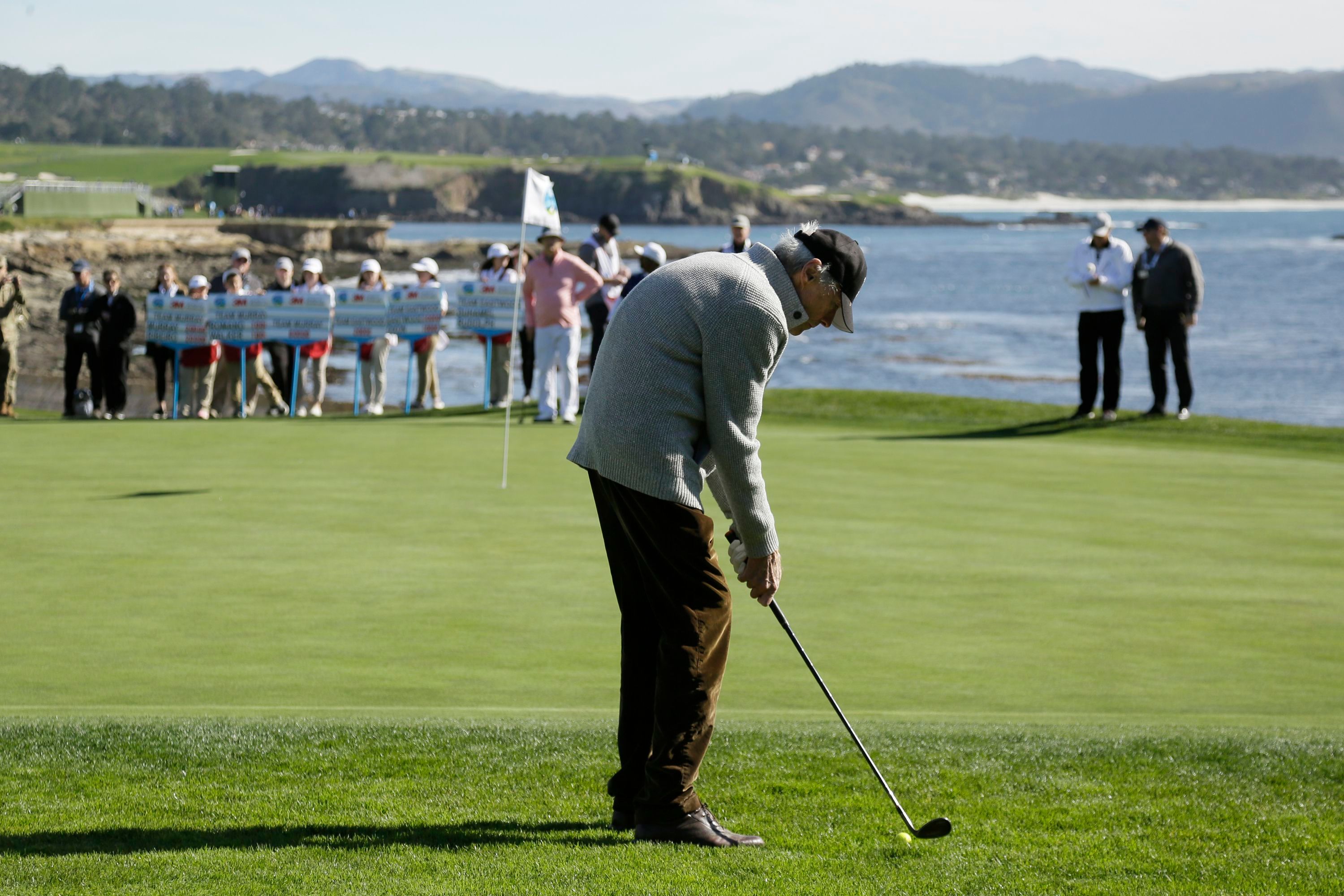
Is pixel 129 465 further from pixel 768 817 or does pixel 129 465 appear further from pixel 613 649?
pixel 768 817

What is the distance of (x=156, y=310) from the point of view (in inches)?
699

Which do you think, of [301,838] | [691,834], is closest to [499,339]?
[301,838]

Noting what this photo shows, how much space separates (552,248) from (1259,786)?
1179cm

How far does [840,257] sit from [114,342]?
15.7m

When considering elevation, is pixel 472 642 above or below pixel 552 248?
below

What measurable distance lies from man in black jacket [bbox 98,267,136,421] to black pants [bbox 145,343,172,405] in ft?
1.07

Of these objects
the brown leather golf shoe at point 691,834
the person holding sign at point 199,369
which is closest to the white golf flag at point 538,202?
the person holding sign at point 199,369

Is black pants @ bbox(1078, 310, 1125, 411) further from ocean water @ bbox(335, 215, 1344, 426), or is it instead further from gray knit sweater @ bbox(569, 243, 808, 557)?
ocean water @ bbox(335, 215, 1344, 426)

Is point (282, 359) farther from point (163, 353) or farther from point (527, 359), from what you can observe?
point (527, 359)

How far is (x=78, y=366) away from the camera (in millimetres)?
18547

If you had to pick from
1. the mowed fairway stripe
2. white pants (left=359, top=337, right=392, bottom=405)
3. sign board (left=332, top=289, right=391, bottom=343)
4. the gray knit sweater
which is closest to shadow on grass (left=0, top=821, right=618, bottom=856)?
the gray knit sweater

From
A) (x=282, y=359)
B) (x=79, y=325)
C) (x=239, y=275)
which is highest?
(x=239, y=275)

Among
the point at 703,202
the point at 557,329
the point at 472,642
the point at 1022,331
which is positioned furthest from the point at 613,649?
the point at 703,202

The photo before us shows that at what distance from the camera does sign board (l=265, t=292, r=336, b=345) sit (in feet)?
58.0
